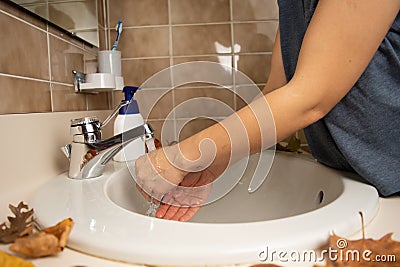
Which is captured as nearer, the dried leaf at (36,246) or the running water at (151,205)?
the dried leaf at (36,246)

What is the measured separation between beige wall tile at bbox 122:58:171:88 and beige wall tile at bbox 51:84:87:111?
253 mm

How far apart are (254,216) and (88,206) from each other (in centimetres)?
53

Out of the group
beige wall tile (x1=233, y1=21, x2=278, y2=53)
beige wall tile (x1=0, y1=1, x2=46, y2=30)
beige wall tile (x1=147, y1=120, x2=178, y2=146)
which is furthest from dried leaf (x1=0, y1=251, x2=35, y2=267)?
beige wall tile (x1=233, y1=21, x2=278, y2=53)

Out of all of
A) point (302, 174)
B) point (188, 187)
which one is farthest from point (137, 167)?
point (302, 174)

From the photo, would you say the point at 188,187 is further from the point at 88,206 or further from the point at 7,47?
the point at 7,47

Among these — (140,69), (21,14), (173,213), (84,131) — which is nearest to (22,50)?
(21,14)

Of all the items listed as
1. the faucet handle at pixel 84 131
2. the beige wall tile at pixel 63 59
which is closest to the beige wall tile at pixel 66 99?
the beige wall tile at pixel 63 59

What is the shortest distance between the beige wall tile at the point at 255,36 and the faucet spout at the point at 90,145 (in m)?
0.62

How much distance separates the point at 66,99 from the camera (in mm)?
911

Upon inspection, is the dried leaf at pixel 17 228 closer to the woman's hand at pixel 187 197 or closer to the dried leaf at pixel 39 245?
the dried leaf at pixel 39 245

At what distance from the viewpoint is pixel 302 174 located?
2.97ft

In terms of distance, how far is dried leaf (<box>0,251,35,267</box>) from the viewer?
0.35 meters

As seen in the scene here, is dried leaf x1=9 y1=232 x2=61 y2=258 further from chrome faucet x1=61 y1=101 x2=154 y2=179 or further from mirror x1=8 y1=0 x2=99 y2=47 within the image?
mirror x1=8 y1=0 x2=99 y2=47

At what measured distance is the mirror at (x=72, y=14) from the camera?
31.1 inches
